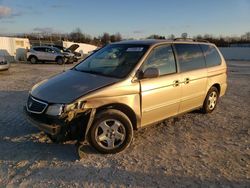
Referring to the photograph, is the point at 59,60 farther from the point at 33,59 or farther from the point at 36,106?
the point at 36,106

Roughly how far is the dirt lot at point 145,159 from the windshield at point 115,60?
4.14ft

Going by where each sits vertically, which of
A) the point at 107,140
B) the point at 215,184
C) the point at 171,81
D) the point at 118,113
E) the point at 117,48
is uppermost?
the point at 117,48

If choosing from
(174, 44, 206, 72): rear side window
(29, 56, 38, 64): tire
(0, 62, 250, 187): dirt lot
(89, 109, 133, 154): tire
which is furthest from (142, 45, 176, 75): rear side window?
(29, 56, 38, 64): tire

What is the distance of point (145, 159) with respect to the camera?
4020 mm

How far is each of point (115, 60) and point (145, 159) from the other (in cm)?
188

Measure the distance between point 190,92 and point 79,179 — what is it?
9.77ft

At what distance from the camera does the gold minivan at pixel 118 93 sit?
3.91m

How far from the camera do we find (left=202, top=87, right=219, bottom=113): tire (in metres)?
6.21

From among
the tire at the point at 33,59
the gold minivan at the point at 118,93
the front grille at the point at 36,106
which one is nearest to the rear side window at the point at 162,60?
the gold minivan at the point at 118,93

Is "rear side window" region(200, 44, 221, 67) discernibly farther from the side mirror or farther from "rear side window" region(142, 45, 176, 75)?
the side mirror

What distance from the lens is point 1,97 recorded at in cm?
812

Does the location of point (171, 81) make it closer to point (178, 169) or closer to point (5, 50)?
point (178, 169)

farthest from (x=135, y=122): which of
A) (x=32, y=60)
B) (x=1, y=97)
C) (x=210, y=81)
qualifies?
(x=32, y=60)

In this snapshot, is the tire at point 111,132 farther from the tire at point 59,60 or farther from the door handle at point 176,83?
the tire at point 59,60
